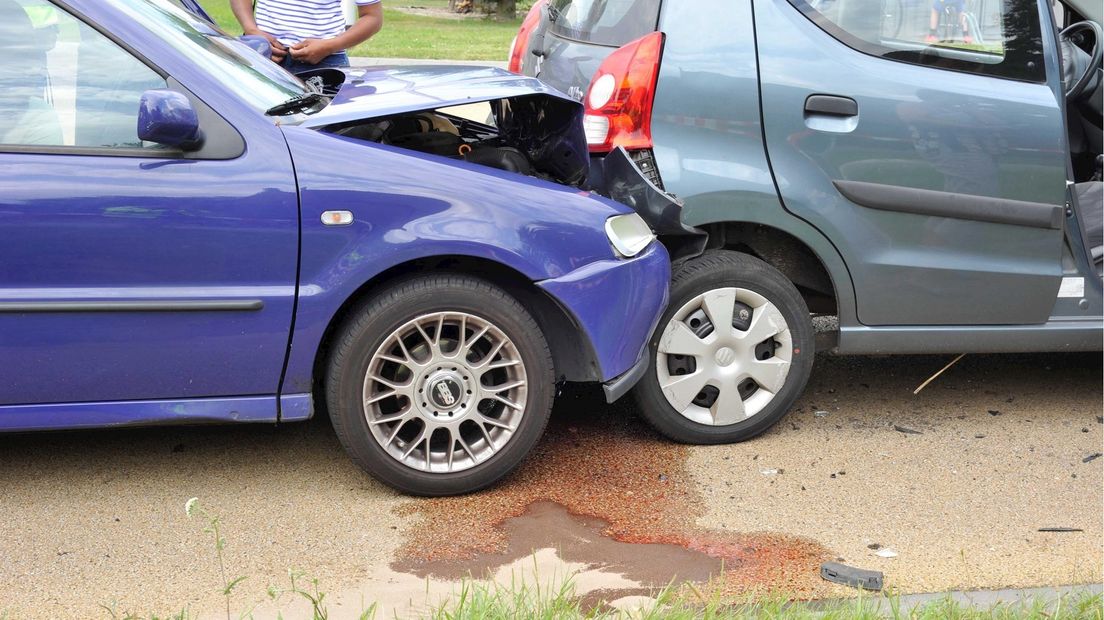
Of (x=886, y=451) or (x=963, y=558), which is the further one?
(x=886, y=451)

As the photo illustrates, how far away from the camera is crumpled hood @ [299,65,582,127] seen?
3.81 meters

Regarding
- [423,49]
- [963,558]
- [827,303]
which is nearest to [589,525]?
[963,558]

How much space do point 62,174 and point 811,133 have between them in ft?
8.12

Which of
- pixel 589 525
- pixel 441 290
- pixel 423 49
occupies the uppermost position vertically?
pixel 441 290

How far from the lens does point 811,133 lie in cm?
417

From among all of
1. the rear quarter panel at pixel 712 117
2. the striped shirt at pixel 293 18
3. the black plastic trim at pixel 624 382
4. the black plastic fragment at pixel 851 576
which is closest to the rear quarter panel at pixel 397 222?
the black plastic trim at pixel 624 382

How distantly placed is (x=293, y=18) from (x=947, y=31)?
122 inches

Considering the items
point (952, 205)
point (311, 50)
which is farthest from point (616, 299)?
point (311, 50)

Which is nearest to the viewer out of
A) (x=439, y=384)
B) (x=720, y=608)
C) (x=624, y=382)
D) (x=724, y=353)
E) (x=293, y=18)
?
(x=720, y=608)

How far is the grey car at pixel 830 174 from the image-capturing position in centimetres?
415

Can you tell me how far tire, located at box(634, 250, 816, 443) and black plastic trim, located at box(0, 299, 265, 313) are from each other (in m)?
1.48

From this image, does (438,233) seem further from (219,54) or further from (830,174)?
(830,174)

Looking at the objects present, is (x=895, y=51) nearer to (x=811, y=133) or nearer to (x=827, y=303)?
(x=811, y=133)

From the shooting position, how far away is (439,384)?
148 inches
